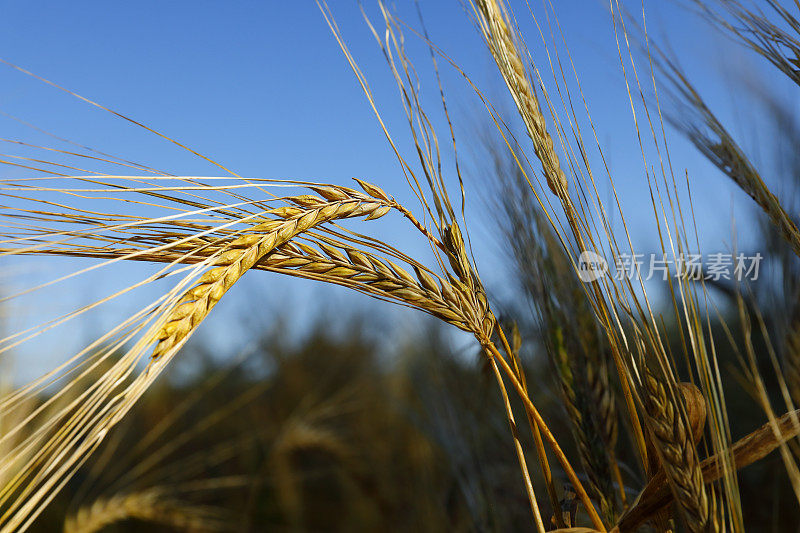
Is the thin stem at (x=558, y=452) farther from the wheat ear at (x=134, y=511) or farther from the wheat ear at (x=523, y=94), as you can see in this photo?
the wheat ear at (x=134, y=511)

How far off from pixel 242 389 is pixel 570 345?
202 cm

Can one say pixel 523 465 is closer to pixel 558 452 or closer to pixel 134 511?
pixel 558 452

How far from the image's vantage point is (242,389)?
2457 millimetres

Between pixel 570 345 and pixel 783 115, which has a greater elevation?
pixel 783 115

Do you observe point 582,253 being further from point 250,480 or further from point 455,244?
point 250,480

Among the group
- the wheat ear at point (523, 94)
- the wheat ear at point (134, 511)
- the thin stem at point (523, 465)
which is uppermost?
the wheat ear at point (523, 94)

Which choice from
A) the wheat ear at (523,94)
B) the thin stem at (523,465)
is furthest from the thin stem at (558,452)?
the wheat ear at (523,94)

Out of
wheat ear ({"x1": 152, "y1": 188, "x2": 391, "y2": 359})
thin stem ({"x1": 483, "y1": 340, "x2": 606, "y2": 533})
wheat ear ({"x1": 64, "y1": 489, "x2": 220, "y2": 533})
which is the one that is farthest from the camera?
wheat ear ({"x1": 64, "y1": 489, "x2": 220, "y2": 533})

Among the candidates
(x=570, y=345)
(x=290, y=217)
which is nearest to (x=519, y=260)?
(x=570, y=345)

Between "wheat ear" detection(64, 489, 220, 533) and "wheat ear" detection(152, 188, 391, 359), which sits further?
"wheat ear" detection(64, 489, 220, 533)

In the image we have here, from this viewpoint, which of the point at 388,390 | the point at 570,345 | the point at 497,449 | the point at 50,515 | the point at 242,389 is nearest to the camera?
the point at 570,345

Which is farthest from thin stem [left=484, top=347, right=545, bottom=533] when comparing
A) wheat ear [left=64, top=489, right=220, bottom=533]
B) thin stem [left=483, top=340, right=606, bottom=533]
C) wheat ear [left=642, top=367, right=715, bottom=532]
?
wheat ear [left=64, top=489, right=220, bottom=533]

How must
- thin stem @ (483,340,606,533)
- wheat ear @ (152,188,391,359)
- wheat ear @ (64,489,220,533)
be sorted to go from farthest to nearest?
wheat ear @ (64,489,220,533)
thin stem @ (483,340,606,533)
wheat ear @ (152,188,391,359)

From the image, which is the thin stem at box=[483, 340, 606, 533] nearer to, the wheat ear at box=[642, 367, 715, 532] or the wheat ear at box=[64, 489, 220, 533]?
the wheat ear at box=[642, 367, 715, 532]
